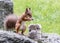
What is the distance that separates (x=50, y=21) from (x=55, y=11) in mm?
718

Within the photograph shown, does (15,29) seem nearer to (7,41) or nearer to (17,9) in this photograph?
(7,41)

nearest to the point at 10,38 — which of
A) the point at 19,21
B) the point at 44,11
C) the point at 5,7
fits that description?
the point at 19,21

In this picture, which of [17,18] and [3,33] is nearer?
[3,33]

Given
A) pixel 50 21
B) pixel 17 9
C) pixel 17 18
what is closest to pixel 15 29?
pixel 17 18

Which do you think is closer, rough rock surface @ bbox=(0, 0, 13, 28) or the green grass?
rough rock surface @ bbox=(0, 0, 13, 28)

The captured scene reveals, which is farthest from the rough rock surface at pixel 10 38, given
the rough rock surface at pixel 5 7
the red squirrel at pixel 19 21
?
the rough rock surface at pixel 5 7

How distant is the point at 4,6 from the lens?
5.68m

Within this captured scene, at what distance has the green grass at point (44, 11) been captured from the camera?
8.45 metres

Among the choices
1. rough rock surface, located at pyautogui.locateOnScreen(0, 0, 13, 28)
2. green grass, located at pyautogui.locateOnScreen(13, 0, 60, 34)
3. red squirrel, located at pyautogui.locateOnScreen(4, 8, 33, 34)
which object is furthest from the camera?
green grass, located at pyautogui.locateOnScreen(13, 0, 60, 34)

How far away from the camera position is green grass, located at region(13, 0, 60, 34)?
845cm

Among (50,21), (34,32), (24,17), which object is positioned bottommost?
(50,21)

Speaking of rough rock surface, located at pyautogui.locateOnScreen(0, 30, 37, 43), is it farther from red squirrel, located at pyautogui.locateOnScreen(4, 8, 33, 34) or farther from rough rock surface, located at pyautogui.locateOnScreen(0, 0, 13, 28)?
rough rock surface, located at pyautogui.locateOnScreen(0, 0, 13, 28)

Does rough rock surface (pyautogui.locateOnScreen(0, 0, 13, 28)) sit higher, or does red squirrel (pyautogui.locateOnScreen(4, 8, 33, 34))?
red squirrel (pyautogui.locateOnScreen(4, 8, 33, 34))

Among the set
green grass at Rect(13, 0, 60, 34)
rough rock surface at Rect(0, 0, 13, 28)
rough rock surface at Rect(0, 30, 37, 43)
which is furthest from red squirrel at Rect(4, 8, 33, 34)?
green grass at Rect(13, 0, 60, 34)
